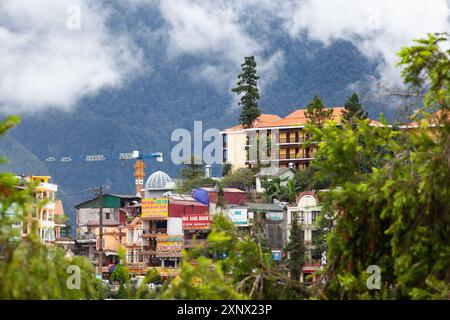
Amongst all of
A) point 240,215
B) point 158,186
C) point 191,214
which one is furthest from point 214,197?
point 158,186

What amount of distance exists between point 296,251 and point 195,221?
2006 centimetres

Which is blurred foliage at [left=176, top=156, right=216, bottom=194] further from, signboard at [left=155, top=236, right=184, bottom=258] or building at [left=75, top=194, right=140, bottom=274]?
signboard at [left=155, top=236, right=184, bottom=258]

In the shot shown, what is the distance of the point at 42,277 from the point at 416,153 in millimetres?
6986

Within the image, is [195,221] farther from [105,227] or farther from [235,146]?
[235,146]

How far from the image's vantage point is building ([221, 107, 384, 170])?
135375 millimetres

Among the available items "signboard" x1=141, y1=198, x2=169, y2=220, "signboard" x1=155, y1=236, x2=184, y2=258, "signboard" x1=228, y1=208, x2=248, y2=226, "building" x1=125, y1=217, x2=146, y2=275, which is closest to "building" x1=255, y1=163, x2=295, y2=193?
"signboard" x1=141, y1=198, x2=169, y2=220

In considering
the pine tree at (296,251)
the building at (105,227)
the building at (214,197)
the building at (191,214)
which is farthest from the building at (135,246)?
the pine tree at (296,251)

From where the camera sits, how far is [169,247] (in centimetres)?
12000

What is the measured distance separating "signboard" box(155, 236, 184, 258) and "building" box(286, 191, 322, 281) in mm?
10843

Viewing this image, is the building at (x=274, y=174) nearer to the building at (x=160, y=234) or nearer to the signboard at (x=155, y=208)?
the signboard at (x=155, y=208)
